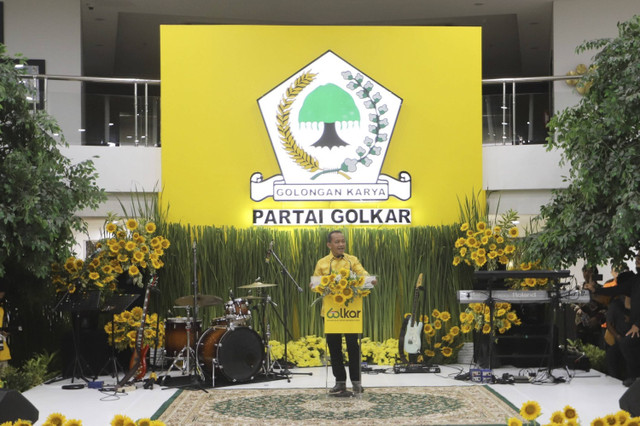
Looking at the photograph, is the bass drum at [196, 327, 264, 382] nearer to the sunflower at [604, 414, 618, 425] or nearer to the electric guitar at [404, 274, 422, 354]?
the electric guitar at [404, 274, 422, 354]

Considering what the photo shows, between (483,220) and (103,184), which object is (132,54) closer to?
(103,184)

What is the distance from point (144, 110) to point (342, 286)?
4.34m

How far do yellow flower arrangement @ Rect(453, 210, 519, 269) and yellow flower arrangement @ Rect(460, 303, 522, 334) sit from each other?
1.44 ft

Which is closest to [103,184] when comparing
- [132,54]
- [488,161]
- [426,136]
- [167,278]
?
[167,278]

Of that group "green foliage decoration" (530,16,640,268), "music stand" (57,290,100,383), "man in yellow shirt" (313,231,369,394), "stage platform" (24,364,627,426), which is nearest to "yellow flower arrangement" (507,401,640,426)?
"stage platform" (24,364,627,426)

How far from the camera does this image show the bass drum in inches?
327

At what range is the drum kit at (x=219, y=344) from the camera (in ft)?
27.3

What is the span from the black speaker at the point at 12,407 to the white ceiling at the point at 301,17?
11.0 m

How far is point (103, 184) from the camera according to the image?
1052 centimetres

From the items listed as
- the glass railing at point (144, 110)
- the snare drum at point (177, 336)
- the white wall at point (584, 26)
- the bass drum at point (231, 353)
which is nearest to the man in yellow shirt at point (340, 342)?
the bass drum at point (231, 353)

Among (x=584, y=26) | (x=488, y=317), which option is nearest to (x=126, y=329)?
(x=488, y=317)

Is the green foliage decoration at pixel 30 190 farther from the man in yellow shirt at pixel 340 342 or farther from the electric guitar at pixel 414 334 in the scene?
the electric guitar at pixel 414 334

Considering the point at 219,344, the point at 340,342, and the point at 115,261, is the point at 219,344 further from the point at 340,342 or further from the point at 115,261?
the point at 115,261

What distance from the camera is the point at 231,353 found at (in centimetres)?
834
